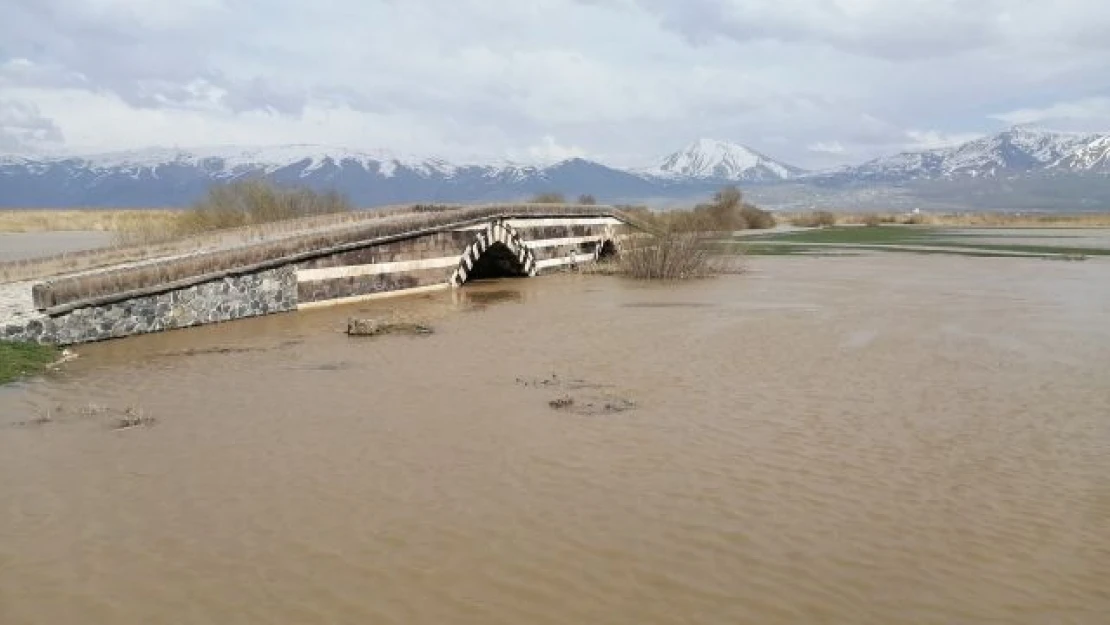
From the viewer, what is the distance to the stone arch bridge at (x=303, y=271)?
49.0 feet

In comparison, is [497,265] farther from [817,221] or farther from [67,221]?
[817,221]

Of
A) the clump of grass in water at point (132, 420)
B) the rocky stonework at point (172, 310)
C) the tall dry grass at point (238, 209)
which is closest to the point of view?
the clump of grass in water at point (132, 420)

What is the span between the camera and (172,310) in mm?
16484

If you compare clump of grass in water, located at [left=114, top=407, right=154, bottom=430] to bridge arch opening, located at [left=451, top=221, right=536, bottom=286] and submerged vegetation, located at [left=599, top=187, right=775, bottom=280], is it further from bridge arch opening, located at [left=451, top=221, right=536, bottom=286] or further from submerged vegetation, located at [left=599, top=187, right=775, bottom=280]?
submerged vegetation, located at [left=599, top=187, right=775, bottom=280]

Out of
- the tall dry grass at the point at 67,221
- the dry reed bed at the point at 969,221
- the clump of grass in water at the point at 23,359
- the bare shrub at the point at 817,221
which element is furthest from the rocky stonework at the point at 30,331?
the dry reed bed at the point at 969,221

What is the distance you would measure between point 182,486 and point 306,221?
1812 centimetres

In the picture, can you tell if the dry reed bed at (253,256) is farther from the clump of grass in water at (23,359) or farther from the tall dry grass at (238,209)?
the tall dry grass at (238,209)

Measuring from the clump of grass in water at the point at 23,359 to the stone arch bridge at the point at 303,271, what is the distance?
49 cm

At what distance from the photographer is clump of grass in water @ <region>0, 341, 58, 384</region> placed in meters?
12.0

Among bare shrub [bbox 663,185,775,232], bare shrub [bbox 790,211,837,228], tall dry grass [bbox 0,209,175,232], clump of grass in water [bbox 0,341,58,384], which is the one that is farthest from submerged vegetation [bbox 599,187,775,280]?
bare shrub [bbox 790,211,837,228]

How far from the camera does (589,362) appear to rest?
13797mm

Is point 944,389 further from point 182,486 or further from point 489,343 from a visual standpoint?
point 182,486

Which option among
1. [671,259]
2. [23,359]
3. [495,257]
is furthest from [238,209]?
[23,359]

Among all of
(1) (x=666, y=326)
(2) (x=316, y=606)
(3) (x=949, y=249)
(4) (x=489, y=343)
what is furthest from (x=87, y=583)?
(3) (x=949, y=249)
